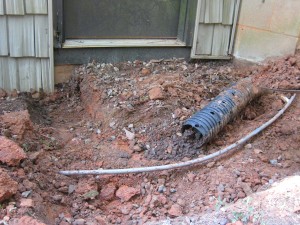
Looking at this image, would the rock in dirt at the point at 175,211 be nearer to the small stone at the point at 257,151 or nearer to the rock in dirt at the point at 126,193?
the rock in dirt at the point at 126,193

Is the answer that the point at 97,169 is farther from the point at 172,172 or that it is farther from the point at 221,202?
the point at 221,202

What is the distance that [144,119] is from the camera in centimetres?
340

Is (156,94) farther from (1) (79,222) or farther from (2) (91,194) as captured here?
(1) (79,222)

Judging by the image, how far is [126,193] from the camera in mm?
2717

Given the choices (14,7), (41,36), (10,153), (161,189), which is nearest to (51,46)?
(41,36)

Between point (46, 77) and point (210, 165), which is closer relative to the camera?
point (210, 165)

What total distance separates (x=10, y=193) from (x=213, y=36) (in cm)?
285

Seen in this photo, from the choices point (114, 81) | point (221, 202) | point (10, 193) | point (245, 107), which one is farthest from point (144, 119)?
point (10, 193)

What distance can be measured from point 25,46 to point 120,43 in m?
0.98

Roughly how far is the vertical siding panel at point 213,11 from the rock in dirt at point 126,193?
2.21 meters

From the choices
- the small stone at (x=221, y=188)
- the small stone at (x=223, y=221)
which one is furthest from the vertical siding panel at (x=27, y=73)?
the small stone at (x=223, y=221)

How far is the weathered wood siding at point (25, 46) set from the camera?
347 cm

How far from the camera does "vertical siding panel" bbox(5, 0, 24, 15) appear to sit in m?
3.40

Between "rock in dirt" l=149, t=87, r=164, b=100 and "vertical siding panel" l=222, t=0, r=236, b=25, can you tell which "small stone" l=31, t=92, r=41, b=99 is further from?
"vertical siding panel" l=222, t=0, r=236, b=25
